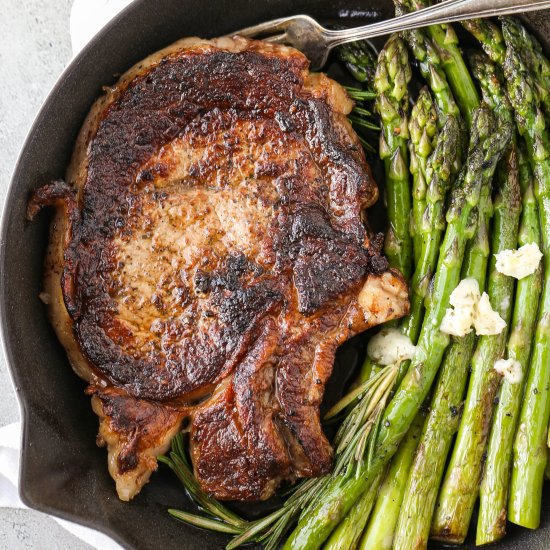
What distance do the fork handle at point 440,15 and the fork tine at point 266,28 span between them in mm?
235

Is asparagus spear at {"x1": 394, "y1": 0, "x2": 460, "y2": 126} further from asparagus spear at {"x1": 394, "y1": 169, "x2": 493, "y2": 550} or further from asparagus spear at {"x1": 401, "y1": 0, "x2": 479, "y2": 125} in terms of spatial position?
asparagus spear at {"x1": 394, "y1": 169, "x2": 493, "y2": 550}

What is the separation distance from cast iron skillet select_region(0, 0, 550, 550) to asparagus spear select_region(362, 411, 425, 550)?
0.50m

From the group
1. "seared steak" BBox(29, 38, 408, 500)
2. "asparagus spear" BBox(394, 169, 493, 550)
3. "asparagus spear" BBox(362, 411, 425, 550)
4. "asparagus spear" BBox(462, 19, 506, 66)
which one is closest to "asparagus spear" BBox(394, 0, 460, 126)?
"asparagus spear" BBox(462, 19, 506, 66)

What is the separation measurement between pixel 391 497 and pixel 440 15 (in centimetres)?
240

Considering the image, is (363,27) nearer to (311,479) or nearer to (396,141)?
(396,141)

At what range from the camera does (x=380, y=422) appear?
3.35 m

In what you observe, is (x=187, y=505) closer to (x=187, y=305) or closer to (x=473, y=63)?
(x=187, y=305)

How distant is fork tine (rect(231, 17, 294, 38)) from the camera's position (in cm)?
366

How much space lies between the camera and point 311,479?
11.2 ft

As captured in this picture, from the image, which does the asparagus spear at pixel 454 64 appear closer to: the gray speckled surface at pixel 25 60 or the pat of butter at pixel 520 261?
the pat of butter at pixel 520 261

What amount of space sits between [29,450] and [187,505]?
0.89 metres

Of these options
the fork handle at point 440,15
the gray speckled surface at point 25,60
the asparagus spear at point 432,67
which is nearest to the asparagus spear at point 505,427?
the asparagus spear at point 432,67

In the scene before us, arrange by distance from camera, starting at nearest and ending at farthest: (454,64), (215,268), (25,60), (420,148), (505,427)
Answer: (215,268)
(505,427)
(420,148)
(454,64)
(25,60)

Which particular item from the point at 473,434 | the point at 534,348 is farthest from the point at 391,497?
the point at 534,348
